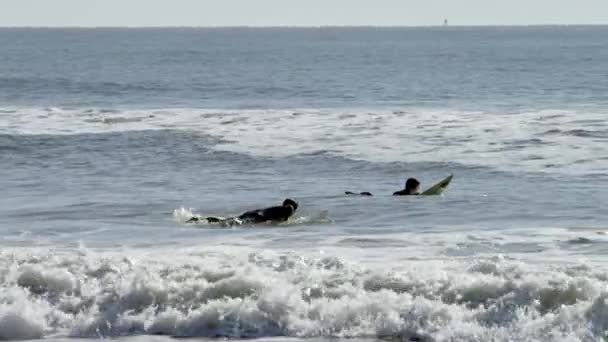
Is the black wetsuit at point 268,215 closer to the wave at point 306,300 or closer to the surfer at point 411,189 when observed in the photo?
the surfer at point 411,189

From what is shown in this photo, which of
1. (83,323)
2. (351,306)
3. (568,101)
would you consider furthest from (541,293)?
(568,101)

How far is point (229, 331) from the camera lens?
13.0 meters

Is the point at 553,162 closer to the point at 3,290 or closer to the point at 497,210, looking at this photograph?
the point at 497,210

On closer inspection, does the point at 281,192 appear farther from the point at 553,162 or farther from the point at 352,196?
the point at 553,162

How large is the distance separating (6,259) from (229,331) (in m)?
3.82

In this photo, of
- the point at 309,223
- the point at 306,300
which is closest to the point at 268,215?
the point at 309,223

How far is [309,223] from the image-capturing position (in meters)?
19.6

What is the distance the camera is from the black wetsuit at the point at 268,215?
63.7 feet

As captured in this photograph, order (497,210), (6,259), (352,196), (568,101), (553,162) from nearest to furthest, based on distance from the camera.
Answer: (6,259)
(497,210)
(352,196)
(553,162)
(568,101)

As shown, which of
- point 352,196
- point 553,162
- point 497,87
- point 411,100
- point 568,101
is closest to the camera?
point 352,196

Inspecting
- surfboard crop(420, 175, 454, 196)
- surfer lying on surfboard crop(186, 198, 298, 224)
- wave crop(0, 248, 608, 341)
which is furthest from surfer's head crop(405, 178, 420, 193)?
wave crop(0, 248, 608, 341)

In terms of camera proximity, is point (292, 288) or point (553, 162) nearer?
point (292, 288)

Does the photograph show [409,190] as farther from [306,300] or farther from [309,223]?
[306,300]

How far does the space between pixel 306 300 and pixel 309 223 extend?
20.0ft
